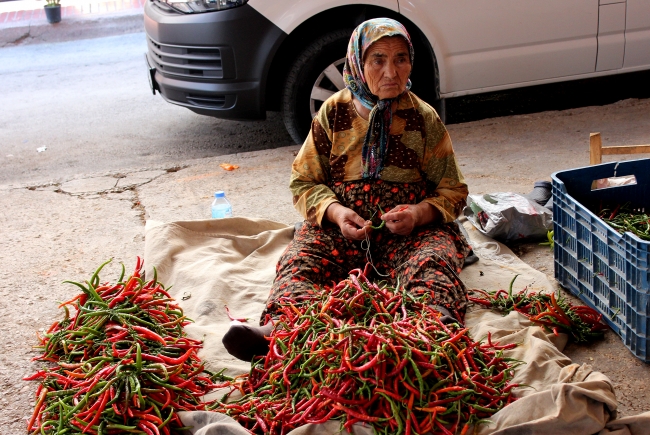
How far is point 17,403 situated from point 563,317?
2151 mm

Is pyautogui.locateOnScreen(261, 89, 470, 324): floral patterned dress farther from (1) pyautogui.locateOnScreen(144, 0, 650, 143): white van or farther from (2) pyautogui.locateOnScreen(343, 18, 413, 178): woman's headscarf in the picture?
(1) pyautogui.locateOnScreen(144, 0, 650, 143): white van

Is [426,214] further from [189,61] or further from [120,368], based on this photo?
[189,61]

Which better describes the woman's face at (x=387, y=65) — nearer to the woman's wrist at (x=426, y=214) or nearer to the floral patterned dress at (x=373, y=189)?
the floral patterned dress at (x=373, y=189)

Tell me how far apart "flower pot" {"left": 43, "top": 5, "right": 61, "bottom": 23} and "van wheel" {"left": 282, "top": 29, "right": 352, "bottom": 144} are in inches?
320

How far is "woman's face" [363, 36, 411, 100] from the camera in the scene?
3.10 metres

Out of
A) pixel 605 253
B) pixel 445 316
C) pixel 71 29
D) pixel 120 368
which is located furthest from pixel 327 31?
pixel 71 29

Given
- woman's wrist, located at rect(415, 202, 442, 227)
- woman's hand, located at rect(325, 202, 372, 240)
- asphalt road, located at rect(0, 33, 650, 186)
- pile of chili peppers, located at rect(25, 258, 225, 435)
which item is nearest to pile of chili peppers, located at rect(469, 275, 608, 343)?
woman's wrist, located at rect(415, 202, 442, 227)

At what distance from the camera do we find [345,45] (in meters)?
5.33

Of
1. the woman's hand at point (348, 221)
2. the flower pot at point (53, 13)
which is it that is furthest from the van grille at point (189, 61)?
the flower pot at point (53, 13)

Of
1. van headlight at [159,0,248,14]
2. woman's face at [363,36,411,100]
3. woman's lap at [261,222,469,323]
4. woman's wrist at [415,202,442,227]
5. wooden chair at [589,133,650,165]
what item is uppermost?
van headlight at [159,0,248,14]

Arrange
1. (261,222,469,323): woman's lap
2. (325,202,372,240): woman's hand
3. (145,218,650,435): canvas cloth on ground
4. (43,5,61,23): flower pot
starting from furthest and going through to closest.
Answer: (43,5,61,23): flower pot
(325,202,372,240): woman's hand
(261,222,469,323): woman's lap
(145,218,650,435): canvas cloth on ground

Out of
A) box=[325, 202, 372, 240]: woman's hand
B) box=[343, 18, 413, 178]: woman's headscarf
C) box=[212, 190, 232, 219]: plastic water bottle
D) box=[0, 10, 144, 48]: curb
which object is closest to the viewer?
box=[325, 202, 372, 240]: woman's hand

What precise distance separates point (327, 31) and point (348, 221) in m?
2.62

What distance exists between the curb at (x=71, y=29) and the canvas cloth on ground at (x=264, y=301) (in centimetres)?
812
